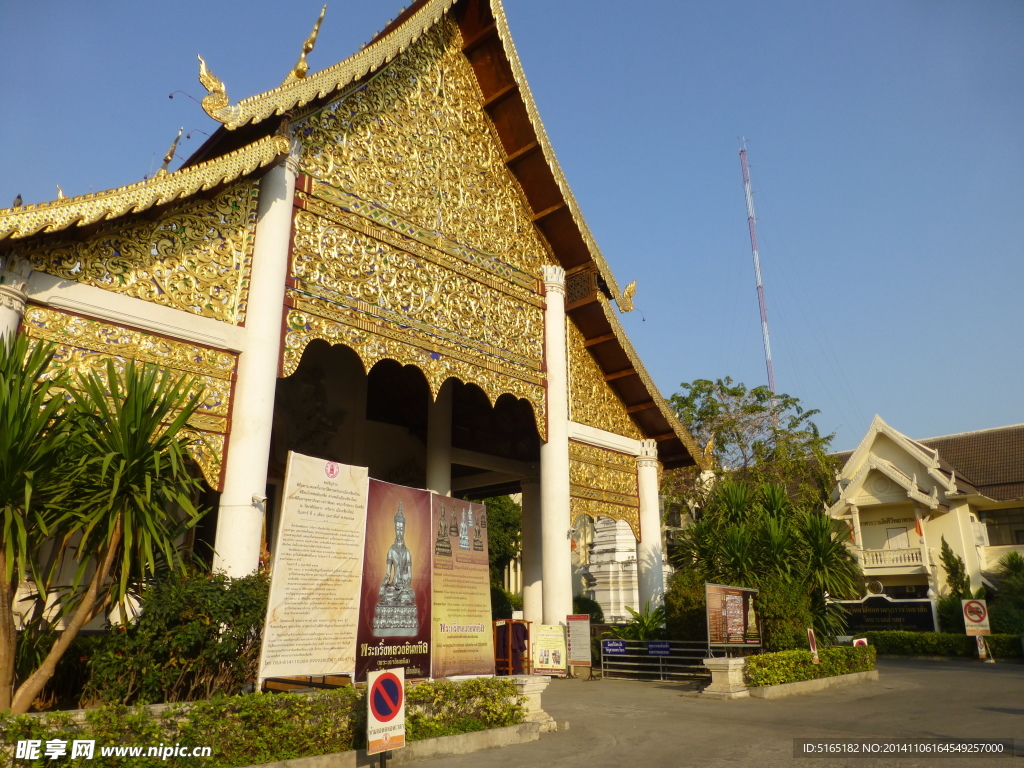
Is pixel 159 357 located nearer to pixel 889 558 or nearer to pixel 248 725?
pixel 248 725

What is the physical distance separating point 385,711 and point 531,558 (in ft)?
32.1

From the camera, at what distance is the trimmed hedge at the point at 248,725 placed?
486 centimetres

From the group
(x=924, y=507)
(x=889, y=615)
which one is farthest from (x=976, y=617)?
(x=924, y=507)

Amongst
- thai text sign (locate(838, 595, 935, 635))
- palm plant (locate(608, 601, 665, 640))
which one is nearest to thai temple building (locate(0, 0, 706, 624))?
palm plant (locate(608, 601, 665, 640))

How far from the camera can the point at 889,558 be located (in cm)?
2675

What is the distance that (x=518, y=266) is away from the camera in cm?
1298

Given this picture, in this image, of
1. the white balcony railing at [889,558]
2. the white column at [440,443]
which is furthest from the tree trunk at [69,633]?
the white balcony railing at [889,558]

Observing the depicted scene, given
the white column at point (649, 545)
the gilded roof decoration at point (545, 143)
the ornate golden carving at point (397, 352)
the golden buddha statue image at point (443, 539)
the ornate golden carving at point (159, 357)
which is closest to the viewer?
the ornate golden carving at point (159, 357)

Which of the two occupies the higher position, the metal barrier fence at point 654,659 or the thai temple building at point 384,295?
the thai temple building at point 384,295

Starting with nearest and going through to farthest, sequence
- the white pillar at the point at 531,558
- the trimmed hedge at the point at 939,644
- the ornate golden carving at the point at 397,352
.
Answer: the ornate golden carving at the point at 397,352, the white pillar at the point at 531,558, the trimmed hedge at the point at 939,644

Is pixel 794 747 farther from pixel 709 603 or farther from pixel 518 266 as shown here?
pixel 518 266

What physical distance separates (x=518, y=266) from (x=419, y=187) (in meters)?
2.33

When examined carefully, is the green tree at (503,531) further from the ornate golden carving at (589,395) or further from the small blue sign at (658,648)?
the small blue sign at (658,648)

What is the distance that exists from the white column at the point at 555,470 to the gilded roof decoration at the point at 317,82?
171 inches
